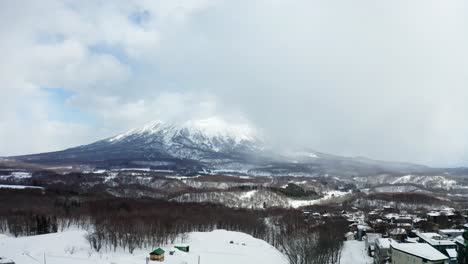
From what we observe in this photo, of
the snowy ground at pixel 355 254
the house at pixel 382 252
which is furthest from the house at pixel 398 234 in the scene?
the house at pixel 382 252

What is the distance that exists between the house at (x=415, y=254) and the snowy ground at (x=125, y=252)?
1244 centimetres

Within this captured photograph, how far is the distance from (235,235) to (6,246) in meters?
27.0

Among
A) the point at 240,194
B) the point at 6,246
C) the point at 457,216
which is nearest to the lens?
the point at 6,246

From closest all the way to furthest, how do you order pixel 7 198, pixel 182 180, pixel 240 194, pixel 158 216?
pixel 158 216 < pixel 7 198 < pixel 240 194 < pixel 182 180

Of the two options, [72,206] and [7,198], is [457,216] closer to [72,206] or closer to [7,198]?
[72,206]

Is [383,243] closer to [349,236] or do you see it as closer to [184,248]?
[349,236]

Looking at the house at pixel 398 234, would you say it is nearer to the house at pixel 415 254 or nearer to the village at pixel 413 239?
the village at pixel 413 239

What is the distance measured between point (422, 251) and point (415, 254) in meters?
0.94

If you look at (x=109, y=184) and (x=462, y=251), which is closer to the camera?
(x=462, y=251)

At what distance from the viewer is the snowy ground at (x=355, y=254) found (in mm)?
51531

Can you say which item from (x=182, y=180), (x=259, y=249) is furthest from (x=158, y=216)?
(x=182, y=180)

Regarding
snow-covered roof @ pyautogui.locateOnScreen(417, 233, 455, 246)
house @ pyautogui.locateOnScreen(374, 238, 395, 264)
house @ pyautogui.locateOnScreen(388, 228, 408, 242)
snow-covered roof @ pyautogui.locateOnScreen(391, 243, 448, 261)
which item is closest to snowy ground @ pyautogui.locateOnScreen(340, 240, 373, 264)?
house @ pyautogui.locateOnScreen(374, 238, 395, 264)

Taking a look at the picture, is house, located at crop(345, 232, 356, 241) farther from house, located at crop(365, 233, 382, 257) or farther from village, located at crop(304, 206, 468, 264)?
house, located at crop(365, 233, 382, 257)

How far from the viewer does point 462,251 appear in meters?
32.6
